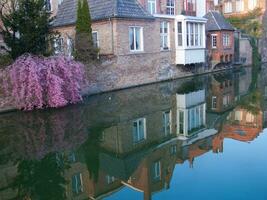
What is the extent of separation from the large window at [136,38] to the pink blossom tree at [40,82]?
7.52m

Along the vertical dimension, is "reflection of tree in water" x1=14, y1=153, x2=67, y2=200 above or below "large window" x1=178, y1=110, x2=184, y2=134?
below

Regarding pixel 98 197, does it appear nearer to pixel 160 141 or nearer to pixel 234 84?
pixel 160 141

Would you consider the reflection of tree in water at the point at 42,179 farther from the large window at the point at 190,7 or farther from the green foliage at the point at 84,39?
the large window at the point at 190,7

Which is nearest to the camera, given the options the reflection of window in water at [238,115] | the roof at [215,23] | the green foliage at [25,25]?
the reflection of window in water at [238,115]

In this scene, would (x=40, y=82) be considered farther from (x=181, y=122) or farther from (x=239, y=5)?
(x=239, y=5)

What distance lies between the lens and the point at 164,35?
26797 mm

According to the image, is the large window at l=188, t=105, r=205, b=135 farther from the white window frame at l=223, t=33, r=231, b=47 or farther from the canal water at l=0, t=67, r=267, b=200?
the white window frame at l=223, t=33, r=231, b=47

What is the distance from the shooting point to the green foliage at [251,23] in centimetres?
4328

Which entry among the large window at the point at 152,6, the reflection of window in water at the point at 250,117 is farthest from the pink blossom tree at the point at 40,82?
the large window at the point at 152,6

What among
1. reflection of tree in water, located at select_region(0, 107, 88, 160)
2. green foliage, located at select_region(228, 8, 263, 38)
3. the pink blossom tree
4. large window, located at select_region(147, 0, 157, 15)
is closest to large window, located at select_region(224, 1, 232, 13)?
green foliage, located at select_region(228, 8, 263, 38)

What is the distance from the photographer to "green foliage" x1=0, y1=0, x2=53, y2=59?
663 inches

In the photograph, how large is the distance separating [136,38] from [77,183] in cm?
1716

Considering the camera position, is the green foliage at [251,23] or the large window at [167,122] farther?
Result: the green foliage at [251,23]

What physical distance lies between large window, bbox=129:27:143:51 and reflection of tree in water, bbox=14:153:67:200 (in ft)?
48.3
